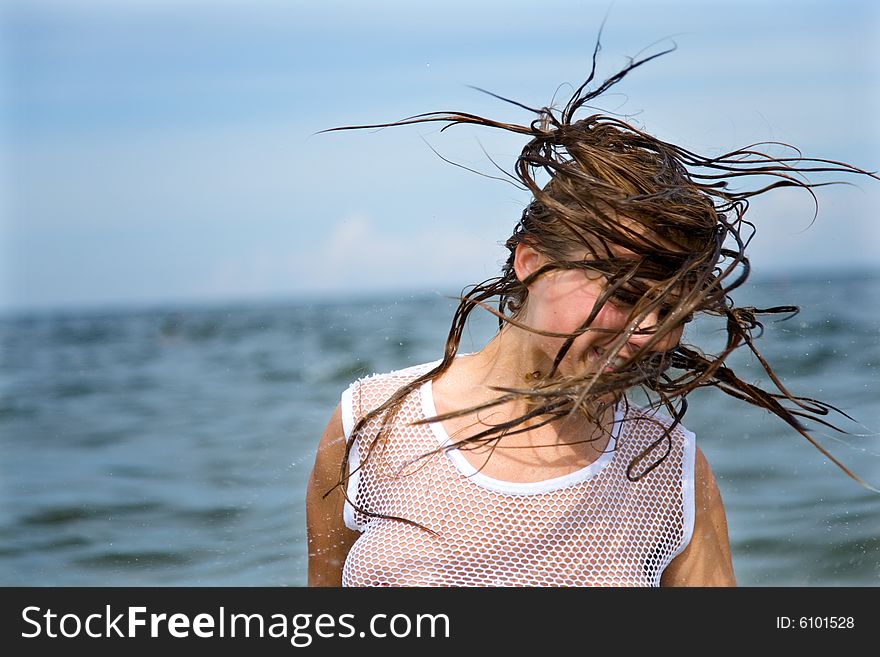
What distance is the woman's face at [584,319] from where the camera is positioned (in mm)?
1812

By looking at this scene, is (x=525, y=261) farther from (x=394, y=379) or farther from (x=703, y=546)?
(x=703, y=546)

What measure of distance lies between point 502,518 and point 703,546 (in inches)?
19.8

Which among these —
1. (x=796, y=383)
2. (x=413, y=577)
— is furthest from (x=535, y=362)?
(x=796, y=383)

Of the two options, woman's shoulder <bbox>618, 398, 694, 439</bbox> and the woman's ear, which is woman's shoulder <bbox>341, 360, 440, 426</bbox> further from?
woman's shoulder <bbox>618, 398, 694, 439</bbox>

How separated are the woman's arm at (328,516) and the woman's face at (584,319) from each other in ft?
1.92

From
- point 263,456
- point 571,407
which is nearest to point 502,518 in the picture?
point 571,407

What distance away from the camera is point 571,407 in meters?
1.91

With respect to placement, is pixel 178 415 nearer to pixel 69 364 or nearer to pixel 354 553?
pixel 69 364

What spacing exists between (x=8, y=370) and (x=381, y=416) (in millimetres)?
10224

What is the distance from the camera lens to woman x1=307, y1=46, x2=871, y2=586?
1.82 m

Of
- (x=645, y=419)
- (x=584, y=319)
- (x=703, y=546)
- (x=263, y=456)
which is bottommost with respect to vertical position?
(x=263, y=456)

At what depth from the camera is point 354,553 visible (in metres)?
2.12

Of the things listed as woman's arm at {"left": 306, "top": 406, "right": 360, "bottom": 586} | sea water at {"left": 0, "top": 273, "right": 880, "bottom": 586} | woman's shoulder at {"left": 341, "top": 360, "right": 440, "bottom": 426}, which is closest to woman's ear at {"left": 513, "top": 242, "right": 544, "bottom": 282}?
sea water at {"left": 0, "top": 273, "right": 880, "bottom": 586}

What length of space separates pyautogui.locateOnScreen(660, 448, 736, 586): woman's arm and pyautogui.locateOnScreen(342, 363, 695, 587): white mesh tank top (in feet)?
0.12
